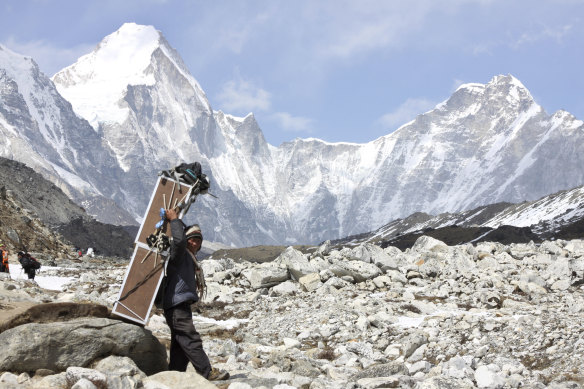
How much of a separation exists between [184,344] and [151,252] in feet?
5.08

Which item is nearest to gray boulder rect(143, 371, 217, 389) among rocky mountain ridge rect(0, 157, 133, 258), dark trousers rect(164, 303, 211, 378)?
dark trousers rect(164, 303, 211, 378)

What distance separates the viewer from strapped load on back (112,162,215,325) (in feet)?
28.7

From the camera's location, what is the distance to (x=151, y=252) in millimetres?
8805

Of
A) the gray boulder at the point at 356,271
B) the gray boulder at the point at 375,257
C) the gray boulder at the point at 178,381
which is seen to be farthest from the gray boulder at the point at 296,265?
the gray boulder at the point at 178,381

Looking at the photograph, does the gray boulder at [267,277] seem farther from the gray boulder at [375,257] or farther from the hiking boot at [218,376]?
the hiking boot at [218,376]

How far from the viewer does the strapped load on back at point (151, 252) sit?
8758 millimetres

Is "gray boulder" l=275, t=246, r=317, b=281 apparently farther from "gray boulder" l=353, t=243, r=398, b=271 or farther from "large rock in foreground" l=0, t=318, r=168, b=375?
"large rock in foreground" l=0, t=318, r=168, b=375

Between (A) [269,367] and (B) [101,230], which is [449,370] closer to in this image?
(A) [269,367]

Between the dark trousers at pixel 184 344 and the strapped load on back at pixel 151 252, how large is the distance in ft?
1.54

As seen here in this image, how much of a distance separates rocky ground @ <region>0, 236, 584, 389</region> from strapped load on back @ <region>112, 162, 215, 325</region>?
13.9 inches

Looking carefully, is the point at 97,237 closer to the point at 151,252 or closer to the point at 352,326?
the point at 352,326

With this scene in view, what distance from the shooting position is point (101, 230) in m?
152

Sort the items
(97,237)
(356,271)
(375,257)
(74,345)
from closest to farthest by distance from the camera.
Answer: (74,345) → (356,271) → (375,257) → (97,237)

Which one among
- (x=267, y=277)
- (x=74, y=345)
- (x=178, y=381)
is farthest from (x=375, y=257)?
(x=74, y=345)
